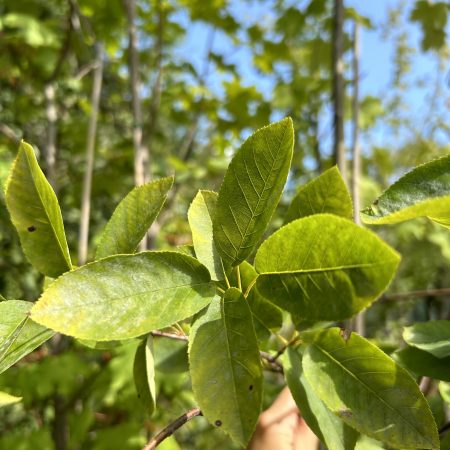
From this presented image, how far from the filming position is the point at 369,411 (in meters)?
0.38

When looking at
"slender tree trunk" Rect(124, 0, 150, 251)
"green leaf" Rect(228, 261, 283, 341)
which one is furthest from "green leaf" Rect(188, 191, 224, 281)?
"slender tree trunk" Rect(124, 0, 150, 251)

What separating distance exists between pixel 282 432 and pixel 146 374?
0.20 meters

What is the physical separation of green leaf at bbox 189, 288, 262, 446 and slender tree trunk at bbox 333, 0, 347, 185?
1.78ft

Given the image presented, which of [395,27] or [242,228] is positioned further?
[395,27]

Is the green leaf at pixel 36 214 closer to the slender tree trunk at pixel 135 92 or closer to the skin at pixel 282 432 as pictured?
the skin at pixel 282 432

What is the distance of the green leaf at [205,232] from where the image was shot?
43 cm

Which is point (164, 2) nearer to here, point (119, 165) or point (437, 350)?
point (119, 165)

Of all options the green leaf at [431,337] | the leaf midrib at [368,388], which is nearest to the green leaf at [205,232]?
the leaf midrib at [368,388]

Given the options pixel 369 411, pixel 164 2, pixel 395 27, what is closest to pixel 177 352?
pixel 369 411

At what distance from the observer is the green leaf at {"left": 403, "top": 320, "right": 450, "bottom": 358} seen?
1.64 ft

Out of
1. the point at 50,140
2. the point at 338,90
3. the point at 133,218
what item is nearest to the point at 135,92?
the point at 50,140

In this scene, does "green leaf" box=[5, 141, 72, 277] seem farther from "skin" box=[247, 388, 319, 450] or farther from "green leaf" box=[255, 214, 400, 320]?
"skin" box=[247, 388, 319, 450]

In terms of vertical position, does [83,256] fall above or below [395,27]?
below

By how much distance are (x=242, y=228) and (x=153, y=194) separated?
0.11 metres
